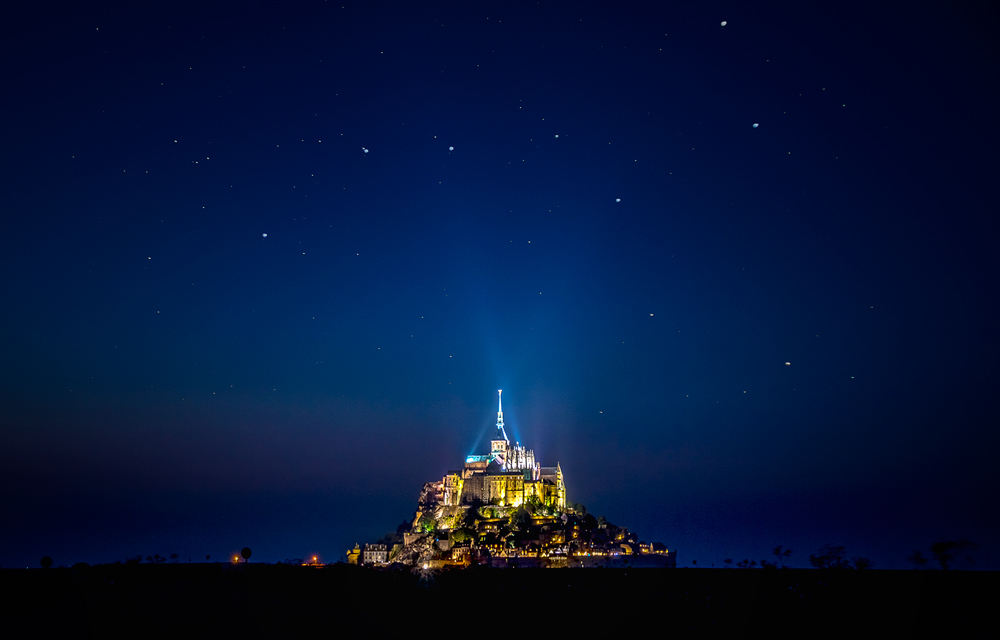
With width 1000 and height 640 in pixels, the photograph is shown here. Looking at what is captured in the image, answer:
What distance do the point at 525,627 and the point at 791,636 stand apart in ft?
20.4

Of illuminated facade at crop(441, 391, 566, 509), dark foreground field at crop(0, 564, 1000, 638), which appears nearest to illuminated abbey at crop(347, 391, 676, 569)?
illuminated facade at crop(441, 391, 566, 509)

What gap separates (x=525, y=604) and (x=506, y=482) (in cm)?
10013

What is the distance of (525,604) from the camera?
18969mm

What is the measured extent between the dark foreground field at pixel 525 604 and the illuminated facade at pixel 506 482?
9432 centimetres

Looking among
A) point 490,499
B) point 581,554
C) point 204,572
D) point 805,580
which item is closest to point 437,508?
point 490,499

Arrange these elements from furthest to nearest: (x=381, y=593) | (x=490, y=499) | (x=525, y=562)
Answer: (x=490, y=499), (x=525, y=562), (x=381, y=593)

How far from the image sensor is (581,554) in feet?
292

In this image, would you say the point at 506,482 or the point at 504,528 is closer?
the point at 504,528

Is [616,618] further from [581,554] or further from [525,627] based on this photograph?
[581,554]

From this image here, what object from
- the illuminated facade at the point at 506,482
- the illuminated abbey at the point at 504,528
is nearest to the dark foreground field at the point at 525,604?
the illuminated abbey at the point at 504,528

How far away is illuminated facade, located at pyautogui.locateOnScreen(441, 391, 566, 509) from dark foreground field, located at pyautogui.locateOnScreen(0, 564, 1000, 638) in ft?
309

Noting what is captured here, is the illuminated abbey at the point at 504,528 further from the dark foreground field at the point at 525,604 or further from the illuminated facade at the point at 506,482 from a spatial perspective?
the dark foreground field at the point at 525,604

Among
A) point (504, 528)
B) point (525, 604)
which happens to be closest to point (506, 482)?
point (504, 528)

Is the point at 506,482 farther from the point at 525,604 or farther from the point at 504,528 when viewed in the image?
the point at 525,604
